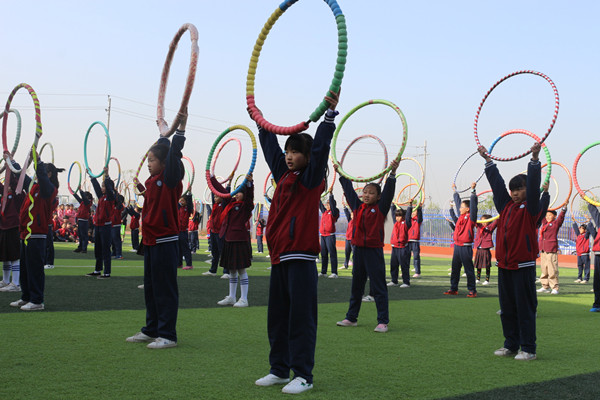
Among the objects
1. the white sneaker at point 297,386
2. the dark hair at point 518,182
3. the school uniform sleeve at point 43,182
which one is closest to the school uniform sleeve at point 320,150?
the white sneaker at point 297,386

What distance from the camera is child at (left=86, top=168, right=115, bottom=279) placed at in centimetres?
1466

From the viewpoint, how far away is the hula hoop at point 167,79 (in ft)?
22.6

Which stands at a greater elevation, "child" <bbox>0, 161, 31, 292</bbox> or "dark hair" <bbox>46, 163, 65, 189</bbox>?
"dark hair" <bbox>46, 163, 65, 189</bbox>

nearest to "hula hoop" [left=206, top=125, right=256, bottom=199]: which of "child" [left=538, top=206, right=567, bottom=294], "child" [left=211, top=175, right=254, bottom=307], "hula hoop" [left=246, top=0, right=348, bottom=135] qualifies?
"child" [left=211, top=175, right=254, bottom=307]

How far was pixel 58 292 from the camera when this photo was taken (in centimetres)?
1145

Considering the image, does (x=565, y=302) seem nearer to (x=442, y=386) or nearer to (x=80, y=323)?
(x=442, y=386)

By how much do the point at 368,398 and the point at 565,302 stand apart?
10.3 meters

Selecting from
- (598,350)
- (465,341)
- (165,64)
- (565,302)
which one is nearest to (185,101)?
(165,64)

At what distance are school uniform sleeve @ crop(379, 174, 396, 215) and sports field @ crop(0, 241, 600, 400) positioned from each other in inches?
73.6

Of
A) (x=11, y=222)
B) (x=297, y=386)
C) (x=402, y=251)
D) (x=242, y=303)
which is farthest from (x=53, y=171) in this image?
(x=402, y=251)

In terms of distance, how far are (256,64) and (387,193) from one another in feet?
11.5

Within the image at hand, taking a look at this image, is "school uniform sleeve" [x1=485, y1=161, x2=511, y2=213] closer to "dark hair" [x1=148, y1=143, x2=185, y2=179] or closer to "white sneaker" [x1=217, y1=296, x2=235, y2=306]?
"dark hair" [x1=148, y1=143, x2=185, y2=179]

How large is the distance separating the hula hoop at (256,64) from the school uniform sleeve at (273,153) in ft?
0.39

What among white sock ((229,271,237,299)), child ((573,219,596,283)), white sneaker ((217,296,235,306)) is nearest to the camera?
white sneaker ((217,296,235,306))
